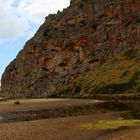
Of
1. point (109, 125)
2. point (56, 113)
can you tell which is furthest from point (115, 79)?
point (109, 125)

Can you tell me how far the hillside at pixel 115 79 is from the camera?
480ft

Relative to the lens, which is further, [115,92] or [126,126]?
[115,92]

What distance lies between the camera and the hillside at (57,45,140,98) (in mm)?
146375

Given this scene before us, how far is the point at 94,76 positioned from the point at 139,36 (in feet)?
102

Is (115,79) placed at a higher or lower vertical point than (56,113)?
higher

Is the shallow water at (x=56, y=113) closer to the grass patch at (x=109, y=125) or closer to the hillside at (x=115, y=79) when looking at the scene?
the grass patch at (x=109, y=125)

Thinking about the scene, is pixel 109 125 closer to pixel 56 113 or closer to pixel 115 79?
pixel 56 113

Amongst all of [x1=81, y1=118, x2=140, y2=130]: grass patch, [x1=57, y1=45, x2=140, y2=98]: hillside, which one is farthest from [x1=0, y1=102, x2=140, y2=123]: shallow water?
[x1=57, y1=45, x2=140, y2=98]: hillside

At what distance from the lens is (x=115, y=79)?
16150 centimetres

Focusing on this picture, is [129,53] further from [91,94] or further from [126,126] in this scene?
[126,126]

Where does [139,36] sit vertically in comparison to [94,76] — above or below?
above

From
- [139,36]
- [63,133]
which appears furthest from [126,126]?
[139,36]

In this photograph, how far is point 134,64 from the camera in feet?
552

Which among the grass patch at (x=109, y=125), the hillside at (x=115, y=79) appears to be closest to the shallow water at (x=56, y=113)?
the grass patch at (x=109, y=125)
